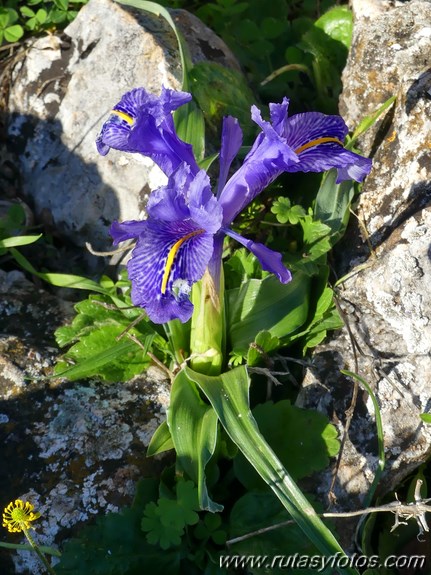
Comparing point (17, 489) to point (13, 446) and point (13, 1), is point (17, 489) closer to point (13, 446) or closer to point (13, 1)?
point (13, 446)

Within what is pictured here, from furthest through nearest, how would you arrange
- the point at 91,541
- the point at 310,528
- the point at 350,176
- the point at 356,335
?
the point at 356,335 → the point at 350,176 → the point at 91,541 → the point at 310,528

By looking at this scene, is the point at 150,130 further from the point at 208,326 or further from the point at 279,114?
the point at 208,326

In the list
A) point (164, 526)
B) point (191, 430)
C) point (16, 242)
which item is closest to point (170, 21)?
point (16, 242)

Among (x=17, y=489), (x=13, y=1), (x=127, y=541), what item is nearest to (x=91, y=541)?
(x=127, y=541)

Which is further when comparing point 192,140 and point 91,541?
point 192,140

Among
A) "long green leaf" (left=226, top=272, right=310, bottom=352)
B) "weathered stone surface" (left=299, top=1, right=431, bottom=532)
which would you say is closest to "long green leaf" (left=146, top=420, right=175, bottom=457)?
"long green leaf" (left=226, top=272, right=310, bottom=352)

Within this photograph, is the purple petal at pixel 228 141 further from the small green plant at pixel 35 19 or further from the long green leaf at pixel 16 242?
the small green plant at pixel 35 19

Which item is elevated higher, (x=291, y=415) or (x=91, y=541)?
(x=291, y=415)
